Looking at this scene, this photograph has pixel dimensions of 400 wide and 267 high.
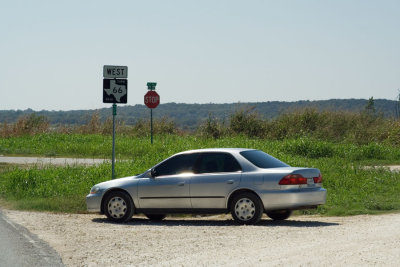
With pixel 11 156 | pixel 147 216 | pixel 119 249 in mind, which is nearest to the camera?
pixel 119 249

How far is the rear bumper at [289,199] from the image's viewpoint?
41.9ft

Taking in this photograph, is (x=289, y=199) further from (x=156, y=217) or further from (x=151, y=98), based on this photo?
(x=151, y=98)

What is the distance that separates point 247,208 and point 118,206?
2911mm

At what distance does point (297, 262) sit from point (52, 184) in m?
12.1

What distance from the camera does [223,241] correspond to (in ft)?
36.3

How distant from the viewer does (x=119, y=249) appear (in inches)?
421

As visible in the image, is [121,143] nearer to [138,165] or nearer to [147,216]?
[138,165]

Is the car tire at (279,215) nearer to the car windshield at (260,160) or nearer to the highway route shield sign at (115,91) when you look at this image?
the car windshield at (260,160)

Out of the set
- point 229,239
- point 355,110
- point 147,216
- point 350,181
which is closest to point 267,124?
point 355,110

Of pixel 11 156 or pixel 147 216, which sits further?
pixel 11 156

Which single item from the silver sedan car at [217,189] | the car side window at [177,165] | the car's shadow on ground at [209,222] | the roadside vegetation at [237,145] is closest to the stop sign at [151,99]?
the roadside vegetation at [237,145]

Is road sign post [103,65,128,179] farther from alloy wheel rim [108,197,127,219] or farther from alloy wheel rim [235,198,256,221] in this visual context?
alloy wheel rim [235,198,256,221]

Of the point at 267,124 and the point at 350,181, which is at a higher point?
the point at 267,124

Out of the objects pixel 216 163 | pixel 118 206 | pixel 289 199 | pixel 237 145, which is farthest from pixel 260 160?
pixel 237 145
